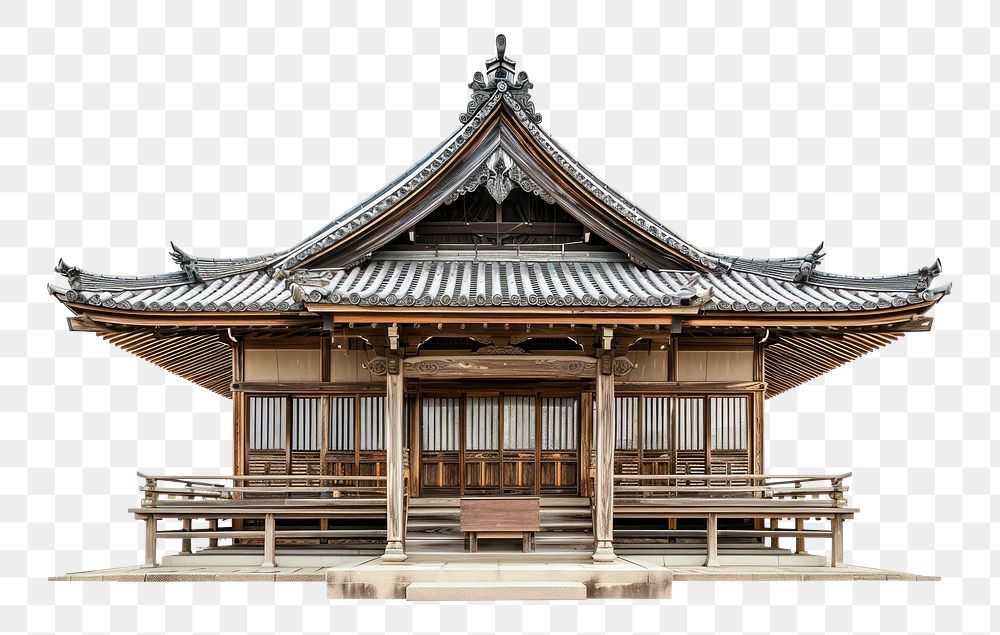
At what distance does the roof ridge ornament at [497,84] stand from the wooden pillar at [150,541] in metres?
8.35

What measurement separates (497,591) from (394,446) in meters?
2.79

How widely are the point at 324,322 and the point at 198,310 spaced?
249 centimetres

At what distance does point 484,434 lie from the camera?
1950cm

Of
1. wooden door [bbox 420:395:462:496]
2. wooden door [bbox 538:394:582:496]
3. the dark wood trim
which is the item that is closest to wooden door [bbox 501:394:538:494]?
wooden door [bbox 538:394:582:496]

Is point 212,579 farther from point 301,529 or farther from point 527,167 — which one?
point 527,167

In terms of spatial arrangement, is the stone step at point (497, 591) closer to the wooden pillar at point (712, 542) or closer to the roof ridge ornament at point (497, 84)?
the wooden pillar at point (712, 542)

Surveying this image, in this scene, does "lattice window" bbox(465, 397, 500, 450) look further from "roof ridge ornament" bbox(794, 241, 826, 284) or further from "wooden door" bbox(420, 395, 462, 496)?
"roof ridge ornament" bbox(794, 241, 826, 284)

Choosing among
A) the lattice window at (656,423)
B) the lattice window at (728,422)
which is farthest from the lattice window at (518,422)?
the lattice window at (728,422)

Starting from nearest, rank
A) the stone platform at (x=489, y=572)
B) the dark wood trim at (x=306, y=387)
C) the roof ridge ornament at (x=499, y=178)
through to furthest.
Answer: the stone platform at (x=489, y=572), the roof ridge ornament at (x=499, y=178), the dark wood trim at (x=306, y=387)

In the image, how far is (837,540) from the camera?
726 inches

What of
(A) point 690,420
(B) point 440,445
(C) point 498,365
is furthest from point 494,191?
(A) point 690,420

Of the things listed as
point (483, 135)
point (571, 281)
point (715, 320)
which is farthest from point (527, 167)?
point (715, 320)

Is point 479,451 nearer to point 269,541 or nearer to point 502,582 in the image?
point 502,582

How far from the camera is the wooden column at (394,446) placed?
17.0 metres
